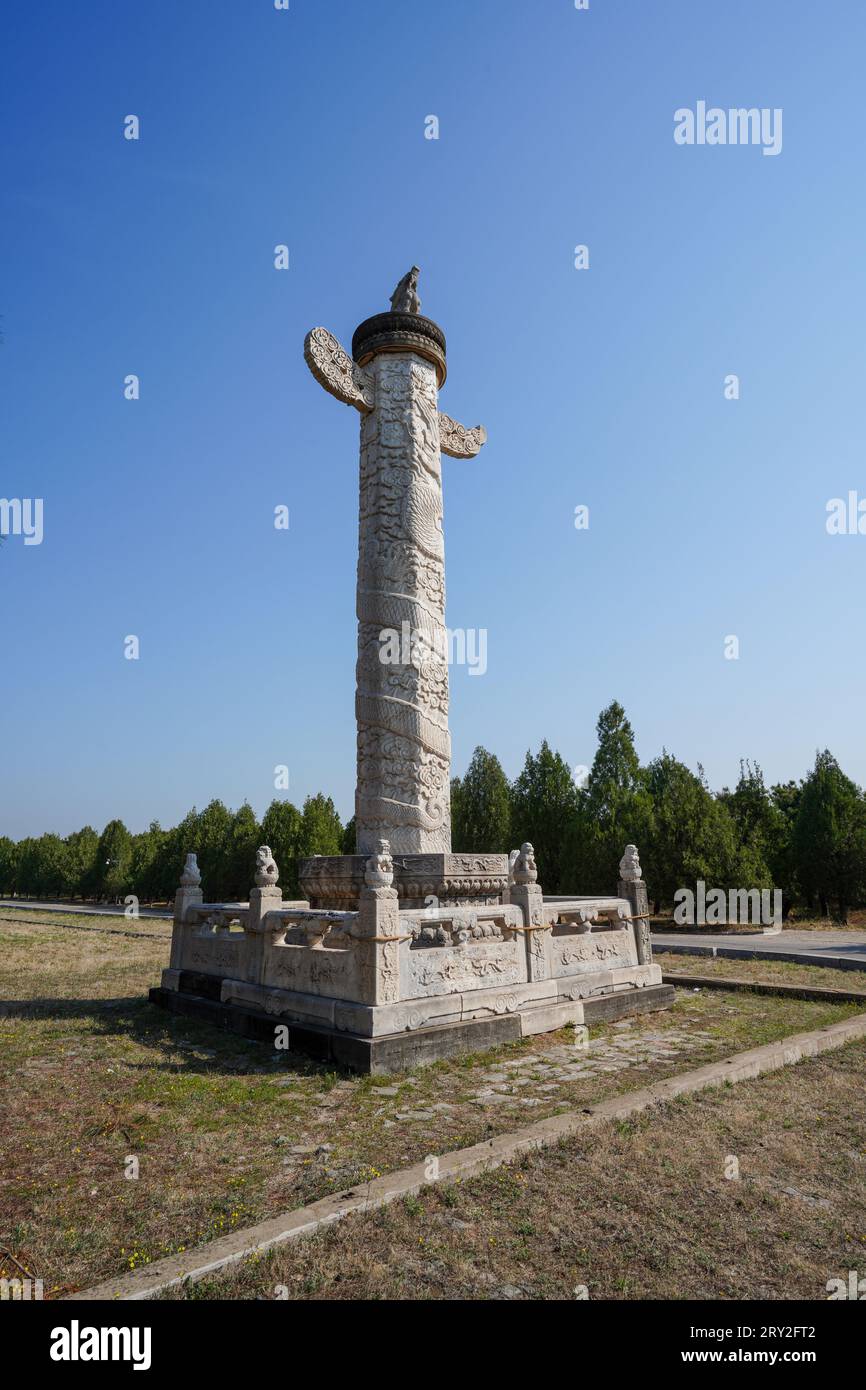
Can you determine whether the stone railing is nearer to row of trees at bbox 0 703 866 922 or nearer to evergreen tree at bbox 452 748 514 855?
row of trees at bbox 0 703 866 922

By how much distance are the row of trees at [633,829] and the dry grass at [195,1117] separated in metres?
15.3

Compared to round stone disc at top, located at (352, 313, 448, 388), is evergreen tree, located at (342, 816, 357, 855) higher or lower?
lower

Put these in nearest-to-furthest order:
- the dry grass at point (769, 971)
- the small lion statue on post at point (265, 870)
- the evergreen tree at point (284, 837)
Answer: the small lion statue on post at point (265, 870)
the dry grass at point (769, 971)
the evergreen tree at point (284, 837)

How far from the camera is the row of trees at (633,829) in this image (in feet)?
82.6

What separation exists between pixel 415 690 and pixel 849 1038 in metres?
6.05

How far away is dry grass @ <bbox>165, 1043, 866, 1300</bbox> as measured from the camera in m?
3.14

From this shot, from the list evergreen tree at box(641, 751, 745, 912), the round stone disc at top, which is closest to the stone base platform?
the round stone disc at top

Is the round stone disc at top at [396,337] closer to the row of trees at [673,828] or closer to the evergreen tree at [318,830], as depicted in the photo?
the row of trees at [673,828]

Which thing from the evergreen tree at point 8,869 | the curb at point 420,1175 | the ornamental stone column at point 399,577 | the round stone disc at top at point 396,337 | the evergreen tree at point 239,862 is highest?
the round stone disc at top at point 396,337

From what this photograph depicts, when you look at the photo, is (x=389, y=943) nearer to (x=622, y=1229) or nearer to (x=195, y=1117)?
(x=195, y=1117)

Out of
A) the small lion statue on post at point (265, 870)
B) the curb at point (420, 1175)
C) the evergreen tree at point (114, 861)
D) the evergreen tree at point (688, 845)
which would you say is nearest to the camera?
the curb at point (420, 1175)

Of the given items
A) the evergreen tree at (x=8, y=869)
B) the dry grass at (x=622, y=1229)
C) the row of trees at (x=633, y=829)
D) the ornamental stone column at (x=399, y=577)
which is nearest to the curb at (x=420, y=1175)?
the dry grass at (x=622, y=1229)

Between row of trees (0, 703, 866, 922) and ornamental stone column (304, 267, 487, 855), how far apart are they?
1379cm

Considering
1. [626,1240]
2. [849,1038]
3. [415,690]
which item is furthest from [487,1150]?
[415,690]
